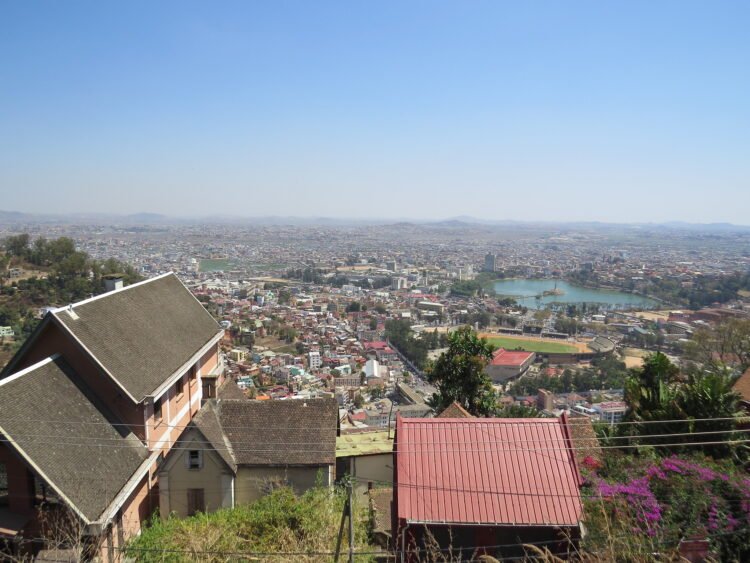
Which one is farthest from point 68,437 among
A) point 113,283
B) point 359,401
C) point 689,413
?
point 359,401

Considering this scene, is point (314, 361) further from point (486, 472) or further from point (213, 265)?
point (213, 265)

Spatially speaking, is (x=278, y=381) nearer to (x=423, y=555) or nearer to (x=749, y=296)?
(x=423, y=555)

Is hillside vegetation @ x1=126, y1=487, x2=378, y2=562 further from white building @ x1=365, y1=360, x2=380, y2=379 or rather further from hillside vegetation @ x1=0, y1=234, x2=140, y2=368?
white building @ x1=365, y1=360, x2=380, y2=379

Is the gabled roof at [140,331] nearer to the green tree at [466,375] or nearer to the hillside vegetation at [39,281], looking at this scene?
the green tree at [466,375]

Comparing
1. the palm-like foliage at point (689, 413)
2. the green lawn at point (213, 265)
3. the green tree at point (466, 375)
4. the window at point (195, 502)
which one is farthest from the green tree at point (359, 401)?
the green lawn at point (213, 265)

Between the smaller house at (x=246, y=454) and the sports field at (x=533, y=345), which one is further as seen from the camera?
the sports field at (x=533, y=345)

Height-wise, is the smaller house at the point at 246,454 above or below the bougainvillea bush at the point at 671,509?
below

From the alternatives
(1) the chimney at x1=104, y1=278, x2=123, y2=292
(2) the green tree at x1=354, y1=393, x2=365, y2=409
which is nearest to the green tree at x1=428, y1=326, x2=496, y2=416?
(1) the chimney at x1=104, y1=278, x2=123, y2=292
